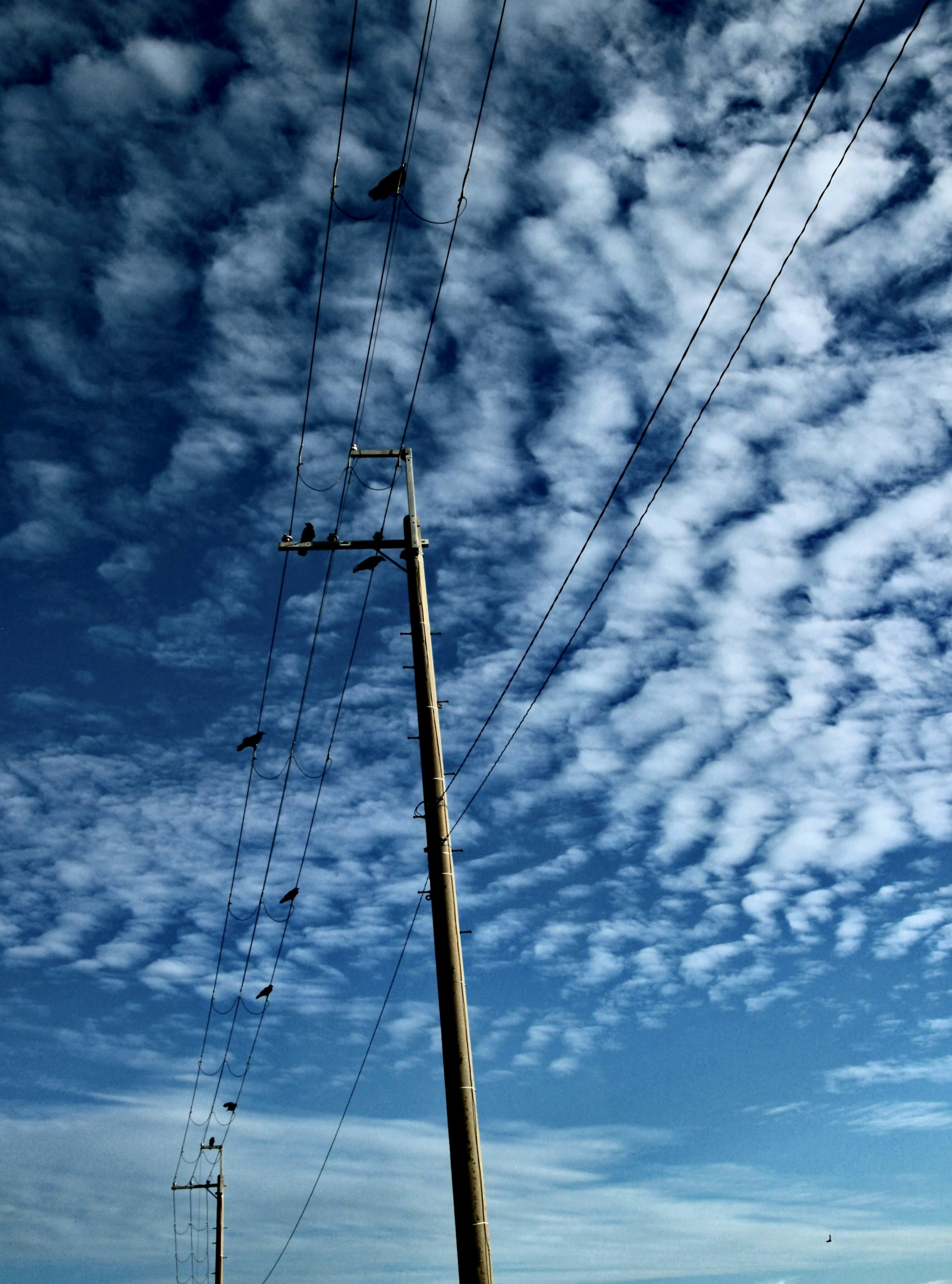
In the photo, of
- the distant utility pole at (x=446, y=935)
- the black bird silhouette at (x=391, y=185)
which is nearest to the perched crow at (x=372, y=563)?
the distant utility pole at (x=446, y=935)

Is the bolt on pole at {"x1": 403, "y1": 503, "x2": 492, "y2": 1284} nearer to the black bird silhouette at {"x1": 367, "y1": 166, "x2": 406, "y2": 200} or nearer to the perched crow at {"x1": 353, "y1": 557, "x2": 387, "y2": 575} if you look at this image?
the perched crow at {"x1": 353, "y1": 557, "x2": 387, "y2": 575}

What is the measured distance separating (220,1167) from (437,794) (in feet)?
A: 149

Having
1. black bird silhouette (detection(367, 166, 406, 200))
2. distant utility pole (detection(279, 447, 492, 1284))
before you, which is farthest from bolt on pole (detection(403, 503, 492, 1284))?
black bird silhouette (detection(367, 166, 406, 200))

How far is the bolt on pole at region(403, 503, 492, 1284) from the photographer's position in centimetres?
1075

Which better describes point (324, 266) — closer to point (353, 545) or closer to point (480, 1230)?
point (353, 545)

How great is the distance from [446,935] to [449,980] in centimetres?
48

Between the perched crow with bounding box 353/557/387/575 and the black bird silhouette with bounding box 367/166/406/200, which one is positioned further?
the perched crow with bounding box 353/557/387/575

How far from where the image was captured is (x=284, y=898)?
18031mm

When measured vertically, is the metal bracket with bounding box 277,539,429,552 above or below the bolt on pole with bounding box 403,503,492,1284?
above

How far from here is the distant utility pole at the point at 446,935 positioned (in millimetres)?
10781

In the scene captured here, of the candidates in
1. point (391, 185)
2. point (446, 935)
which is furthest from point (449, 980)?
point (391, 185)

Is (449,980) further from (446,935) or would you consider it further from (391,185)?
(391,185)

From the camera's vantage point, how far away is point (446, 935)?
12102 mm

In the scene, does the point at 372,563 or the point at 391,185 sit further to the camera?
the point at 372,563
